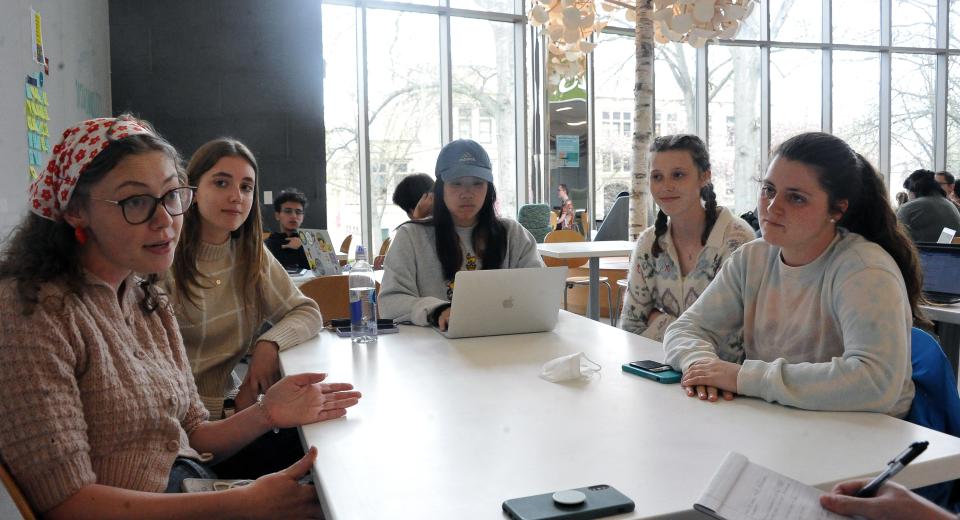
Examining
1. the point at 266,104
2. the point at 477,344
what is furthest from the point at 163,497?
the point at 266,104

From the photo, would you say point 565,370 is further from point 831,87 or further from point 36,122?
point 831,87

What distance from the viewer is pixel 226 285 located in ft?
7.38

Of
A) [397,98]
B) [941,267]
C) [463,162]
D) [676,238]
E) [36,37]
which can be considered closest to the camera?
[463,162]

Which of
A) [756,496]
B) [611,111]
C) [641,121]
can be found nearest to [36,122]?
[756,496]

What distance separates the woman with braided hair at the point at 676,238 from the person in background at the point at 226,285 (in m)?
1.22

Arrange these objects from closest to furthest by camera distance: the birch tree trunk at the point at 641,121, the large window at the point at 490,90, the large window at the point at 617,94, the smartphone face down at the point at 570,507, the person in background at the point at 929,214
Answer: the smartphone face down at the point at 570,507, the person in background at the point at 929,214, the birch tree trunk at the point at 641,121, the large window at the point at 617,94, the large window at the point at 490,90

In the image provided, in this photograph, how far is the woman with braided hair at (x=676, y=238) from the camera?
2590 millimetres

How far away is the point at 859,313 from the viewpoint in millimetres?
1461

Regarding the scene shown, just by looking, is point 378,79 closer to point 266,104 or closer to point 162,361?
point 266,104

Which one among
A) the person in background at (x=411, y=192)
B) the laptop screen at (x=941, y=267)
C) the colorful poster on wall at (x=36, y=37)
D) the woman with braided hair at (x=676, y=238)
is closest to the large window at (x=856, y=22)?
the person in background at (x=411, y=192)

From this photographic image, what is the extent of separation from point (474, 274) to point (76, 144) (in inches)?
41.7

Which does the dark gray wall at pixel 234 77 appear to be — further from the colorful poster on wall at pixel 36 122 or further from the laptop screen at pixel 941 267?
the laptop screen at pixel 941 267

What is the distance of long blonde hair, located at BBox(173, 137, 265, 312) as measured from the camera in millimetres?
2180

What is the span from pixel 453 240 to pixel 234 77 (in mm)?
4930
